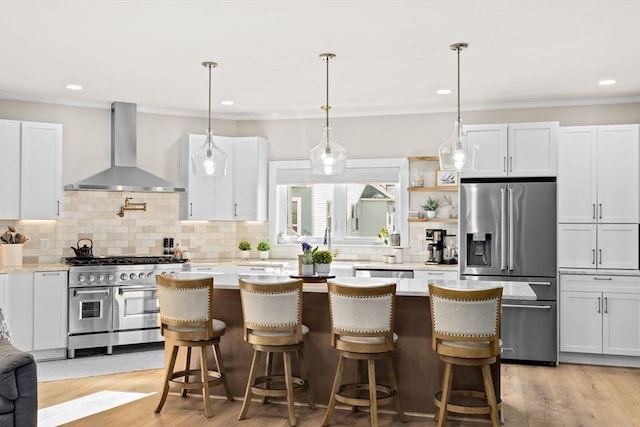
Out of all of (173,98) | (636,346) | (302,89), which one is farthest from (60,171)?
(636,346)

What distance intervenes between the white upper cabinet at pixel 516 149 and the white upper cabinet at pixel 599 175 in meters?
0.16

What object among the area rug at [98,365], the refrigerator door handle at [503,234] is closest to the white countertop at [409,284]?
the area rug at [98,365]

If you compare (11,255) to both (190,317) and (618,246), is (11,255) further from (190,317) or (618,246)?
(618,246)

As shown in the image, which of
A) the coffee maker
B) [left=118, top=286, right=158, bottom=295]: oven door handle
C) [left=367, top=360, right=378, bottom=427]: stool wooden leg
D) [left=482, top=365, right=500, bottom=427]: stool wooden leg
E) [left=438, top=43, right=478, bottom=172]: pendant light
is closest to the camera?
[left=482, top=365, right=500, bottom=427]: stool wooden leg

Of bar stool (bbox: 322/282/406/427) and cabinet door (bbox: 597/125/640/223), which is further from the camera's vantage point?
cabinet door (bbox: 597/125/640/223)

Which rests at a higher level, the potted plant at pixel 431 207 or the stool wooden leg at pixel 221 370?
the potted plant at pixel 431 207

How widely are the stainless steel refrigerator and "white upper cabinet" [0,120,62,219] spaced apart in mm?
4298

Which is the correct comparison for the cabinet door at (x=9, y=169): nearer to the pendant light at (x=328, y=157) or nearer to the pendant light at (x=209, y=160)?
the pendant light at (x=209, y=160)

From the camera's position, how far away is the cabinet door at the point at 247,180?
7402 mm

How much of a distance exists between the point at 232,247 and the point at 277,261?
731 mm

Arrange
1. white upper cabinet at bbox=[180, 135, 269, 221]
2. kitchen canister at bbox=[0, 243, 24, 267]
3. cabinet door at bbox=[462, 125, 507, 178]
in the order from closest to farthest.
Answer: kitchen canister at bbox=[0, 243, 24, 267] → cabinet door at bbox=[462, 125, 507, 178] → white upper cabinet at bbox=[180, 135, 269, 221]

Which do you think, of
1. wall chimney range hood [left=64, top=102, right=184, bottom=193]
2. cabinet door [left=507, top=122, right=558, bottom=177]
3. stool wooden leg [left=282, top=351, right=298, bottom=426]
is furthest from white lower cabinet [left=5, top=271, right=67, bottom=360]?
cabinet door [left=507, top=122, right=558, bottom=177]

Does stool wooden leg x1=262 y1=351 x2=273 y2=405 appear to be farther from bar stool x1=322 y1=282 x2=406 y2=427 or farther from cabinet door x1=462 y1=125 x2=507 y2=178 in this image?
cabinet door x1=462 y1=125 x2=507 y2=178

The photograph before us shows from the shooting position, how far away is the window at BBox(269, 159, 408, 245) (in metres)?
7.28
